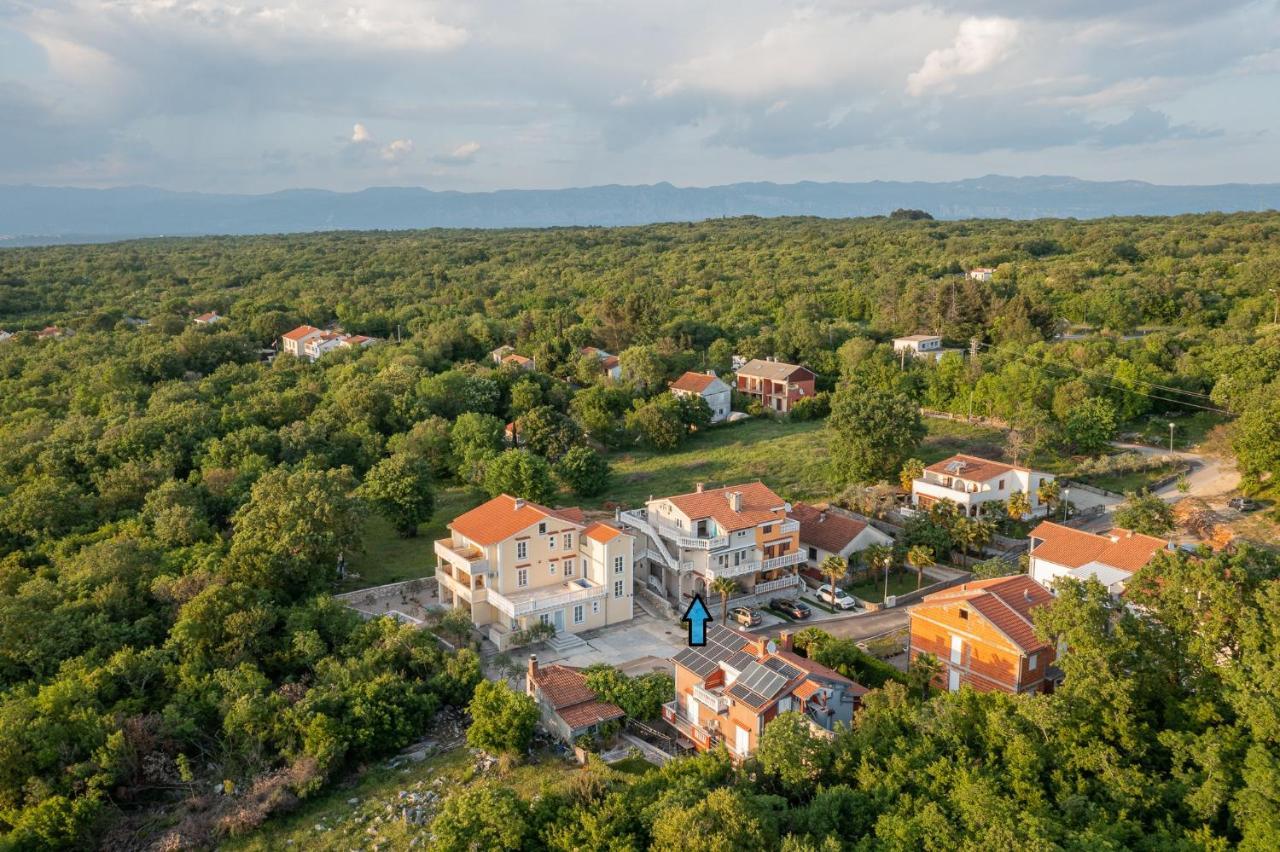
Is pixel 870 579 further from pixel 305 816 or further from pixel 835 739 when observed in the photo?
pixel 305 816

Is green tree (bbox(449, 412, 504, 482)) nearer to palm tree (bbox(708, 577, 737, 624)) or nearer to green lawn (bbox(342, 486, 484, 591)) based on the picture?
green lawn (bbox(342, 486, 484, 591))

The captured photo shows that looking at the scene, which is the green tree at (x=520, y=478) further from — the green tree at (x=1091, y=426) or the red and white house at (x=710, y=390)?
the green tree at (x=1091, y=426)

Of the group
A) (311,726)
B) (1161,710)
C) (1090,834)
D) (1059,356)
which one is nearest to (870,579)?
(1161,710)

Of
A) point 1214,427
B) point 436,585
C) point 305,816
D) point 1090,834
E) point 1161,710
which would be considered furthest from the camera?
point 1214,427

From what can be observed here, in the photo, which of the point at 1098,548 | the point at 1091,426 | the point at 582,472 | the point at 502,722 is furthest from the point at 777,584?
the point at 1091,426

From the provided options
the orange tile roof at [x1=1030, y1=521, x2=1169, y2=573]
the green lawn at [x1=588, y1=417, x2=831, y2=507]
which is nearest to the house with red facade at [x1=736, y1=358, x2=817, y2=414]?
the green lawn at [x1=588, y1=417, x2=831, y2=507]

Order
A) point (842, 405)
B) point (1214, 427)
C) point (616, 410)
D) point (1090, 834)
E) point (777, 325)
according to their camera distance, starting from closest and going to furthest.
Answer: point (1090, 834)
point (842, 405)
point (1214, 427)
point (616, 410)
point (777, 325)
